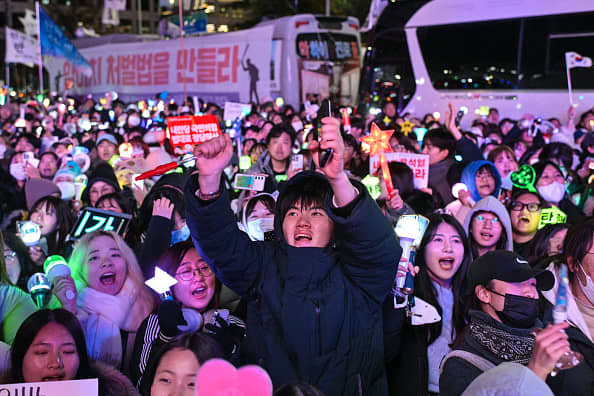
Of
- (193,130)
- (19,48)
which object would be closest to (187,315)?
(193,130)

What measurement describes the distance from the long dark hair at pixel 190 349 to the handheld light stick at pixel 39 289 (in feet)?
4.14

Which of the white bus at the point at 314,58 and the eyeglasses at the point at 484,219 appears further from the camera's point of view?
the white bus at the point at 314,58

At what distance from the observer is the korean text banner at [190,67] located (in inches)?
714

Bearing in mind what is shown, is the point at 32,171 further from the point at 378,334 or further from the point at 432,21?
the point at 432,21

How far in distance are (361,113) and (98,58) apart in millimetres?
12427

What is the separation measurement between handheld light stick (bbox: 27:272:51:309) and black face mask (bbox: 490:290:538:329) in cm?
230

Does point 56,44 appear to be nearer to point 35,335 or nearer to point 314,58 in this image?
point 314,58

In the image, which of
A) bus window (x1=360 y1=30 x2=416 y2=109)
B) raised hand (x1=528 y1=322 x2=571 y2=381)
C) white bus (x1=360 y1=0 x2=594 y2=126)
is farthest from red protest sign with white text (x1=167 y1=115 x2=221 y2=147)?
bus window (x1=360 y1=30 x2=416 y2=109)

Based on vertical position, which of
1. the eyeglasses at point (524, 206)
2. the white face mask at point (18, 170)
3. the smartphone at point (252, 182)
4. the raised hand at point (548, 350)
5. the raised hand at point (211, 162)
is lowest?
the raised hand at point (548, 350)

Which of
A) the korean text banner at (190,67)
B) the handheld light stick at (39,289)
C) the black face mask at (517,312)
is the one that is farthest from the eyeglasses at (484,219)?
the korean text banner at (190,67)

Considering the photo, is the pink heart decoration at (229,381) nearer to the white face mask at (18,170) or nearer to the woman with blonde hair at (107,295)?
the woman with blonde hair at (107,295)

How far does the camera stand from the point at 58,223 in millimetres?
5363

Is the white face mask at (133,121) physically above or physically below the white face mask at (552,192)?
above

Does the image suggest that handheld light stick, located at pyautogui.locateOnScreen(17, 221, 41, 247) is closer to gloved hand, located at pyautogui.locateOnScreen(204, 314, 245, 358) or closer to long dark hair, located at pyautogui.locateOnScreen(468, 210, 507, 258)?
gloved hand, located at pyautogui.locateOnScreen(204, 314, 245, 358)
